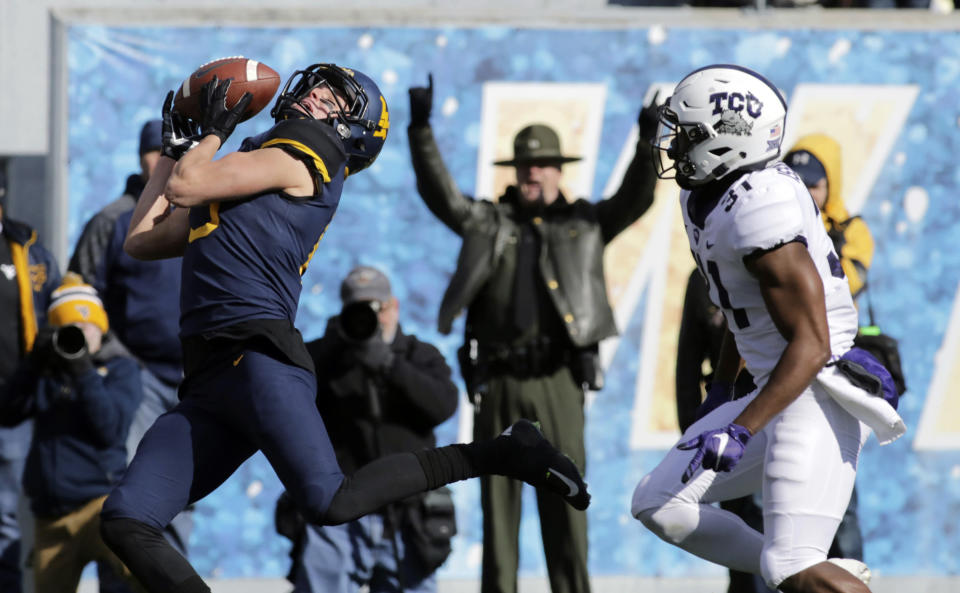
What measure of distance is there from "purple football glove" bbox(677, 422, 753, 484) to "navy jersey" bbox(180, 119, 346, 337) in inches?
47.8

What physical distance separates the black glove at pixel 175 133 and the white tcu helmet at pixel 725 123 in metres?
1.42

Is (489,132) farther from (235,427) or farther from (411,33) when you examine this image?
(235,427)

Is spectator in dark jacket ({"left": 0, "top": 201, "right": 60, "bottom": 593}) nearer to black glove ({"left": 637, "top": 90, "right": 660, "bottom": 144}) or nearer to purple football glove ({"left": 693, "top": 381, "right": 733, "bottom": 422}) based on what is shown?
black glove ({"left": 637, "top": 90, "right": 660, "bottom": 144})

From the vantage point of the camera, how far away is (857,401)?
14.1 feet

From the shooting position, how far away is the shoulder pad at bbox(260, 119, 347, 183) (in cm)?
439

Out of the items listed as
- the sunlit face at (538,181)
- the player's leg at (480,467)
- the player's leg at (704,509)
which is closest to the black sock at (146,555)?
the player's leg at (480,467)

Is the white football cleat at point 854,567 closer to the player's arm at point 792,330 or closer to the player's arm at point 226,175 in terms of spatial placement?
the player's arm at point 792,330

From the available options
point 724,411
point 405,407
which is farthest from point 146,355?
point 724,411

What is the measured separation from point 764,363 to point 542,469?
0.70 metres

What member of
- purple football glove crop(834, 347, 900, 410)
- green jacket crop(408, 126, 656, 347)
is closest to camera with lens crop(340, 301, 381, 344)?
green jacket crop(408, 126, 656, 347)

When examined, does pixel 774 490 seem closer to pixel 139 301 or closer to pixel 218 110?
pixel 218 110

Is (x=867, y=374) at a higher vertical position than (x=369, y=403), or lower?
higher

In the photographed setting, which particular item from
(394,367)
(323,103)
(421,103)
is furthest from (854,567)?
(421,103)

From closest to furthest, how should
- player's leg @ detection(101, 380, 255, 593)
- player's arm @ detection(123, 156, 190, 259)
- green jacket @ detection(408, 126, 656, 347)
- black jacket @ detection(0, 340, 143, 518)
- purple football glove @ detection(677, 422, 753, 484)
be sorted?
purple football glove @ detection(677, 422, 753, 484)
player's leg @ detection(101, 380, 255, 593)
player's arm @ detection(123, 156, 190, 259)
black jacket @ detection(0, 340, 143, 518)
green jacket @ detection(408, 126, 656, 347)
